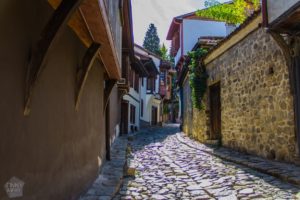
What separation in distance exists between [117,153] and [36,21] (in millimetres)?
7672

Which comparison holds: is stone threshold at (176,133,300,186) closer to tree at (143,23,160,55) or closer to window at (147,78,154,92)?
window at (147,78,154,92)

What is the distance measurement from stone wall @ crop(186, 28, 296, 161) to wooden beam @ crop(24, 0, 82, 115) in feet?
17.8

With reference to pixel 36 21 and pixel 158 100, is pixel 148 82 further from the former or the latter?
pixel 36 21

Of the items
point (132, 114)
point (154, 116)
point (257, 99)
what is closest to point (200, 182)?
point (257, 99)

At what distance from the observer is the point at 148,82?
29.2 metres

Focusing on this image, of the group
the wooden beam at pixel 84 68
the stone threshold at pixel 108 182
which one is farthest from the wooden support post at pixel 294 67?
the wooden beam at pixel 84 68

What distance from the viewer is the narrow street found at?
5.12 meters

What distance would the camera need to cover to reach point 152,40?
166 feet

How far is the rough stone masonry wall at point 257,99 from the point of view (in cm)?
718

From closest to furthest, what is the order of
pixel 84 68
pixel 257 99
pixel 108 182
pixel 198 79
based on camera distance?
pixel 84 68
pixel 108 182
pixel 257 99
pixel 198 79

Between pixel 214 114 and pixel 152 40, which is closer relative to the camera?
pixel 214 114

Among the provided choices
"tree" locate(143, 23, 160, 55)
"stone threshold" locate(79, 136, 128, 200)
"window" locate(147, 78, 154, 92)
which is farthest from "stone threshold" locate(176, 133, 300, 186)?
"tree" locate(143, 23, 160, 55)

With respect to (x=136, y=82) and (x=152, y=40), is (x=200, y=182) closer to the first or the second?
(x=136, y=82)

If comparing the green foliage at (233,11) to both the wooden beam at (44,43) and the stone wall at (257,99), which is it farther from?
the wooden beam at (44,43)
